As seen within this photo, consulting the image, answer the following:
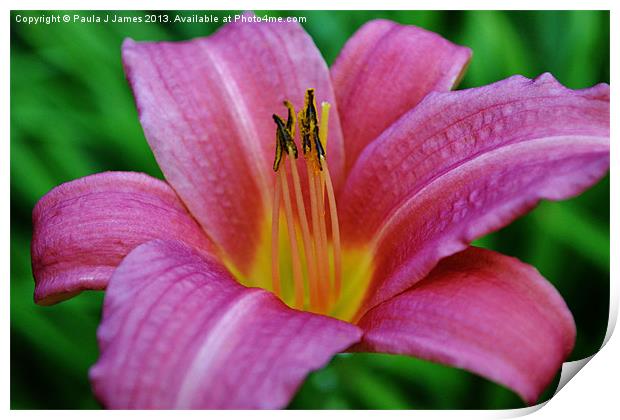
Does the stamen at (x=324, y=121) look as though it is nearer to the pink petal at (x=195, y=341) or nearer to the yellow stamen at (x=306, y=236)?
the yellow stamen at (x=306, y=236)

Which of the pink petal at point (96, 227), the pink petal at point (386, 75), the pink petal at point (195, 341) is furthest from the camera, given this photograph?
the pink petal at point (386, 75)

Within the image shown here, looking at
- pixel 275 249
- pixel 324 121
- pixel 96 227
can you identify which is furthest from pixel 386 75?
pixel 96 227

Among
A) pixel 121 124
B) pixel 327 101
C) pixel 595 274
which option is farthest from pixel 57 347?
pixel 595 274

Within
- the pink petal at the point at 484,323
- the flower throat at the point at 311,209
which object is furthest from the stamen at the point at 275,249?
the pink petal at the point at 484,323

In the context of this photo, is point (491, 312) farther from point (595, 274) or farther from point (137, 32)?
point (137, 32)

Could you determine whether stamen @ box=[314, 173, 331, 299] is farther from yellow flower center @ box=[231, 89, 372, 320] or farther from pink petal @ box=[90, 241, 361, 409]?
pink petal @ box=[90, 241, 361, 409]

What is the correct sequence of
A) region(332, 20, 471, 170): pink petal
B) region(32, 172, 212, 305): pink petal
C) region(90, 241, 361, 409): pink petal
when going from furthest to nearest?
region(332, 20, 471, 170): pink petal
region(32, 172, 212, 305): pink petal
region(90, 241, 361, 409): pink petal

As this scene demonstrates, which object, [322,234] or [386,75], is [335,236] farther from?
[386,75]

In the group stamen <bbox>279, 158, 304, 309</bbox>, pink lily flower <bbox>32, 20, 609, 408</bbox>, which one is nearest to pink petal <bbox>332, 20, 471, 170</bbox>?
pink lily flower <bbox>32, 20, 609, 408</bbox>
